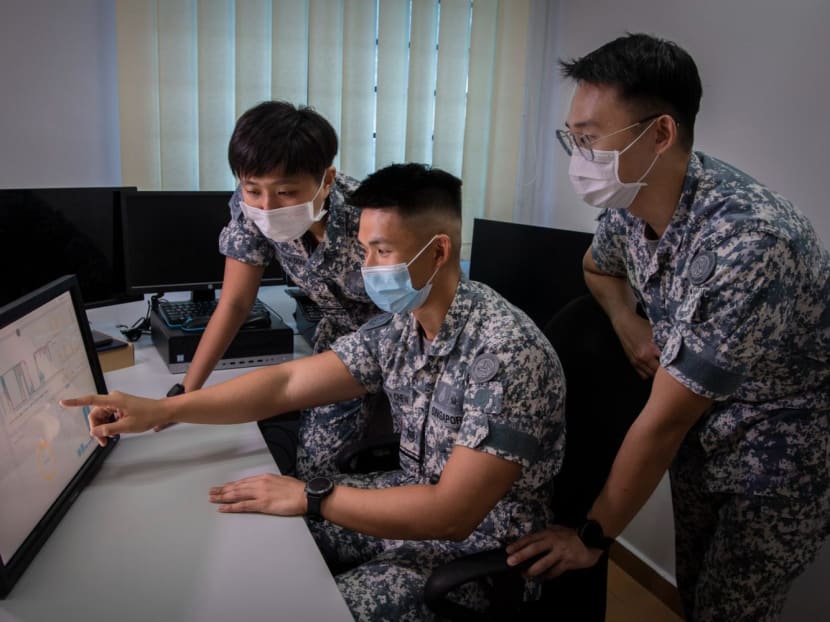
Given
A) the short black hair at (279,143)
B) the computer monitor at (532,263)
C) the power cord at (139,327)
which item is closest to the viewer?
the short black hair at (279,143)

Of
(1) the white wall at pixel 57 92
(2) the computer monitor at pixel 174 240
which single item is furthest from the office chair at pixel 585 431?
(1) the white wall at pixel 57 92

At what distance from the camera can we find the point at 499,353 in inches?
46.4

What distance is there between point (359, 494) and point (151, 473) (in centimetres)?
44

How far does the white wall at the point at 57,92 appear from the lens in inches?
83.0

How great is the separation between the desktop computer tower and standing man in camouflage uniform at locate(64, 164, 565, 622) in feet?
1.58

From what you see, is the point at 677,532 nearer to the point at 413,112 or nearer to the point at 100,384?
the point at 100,384

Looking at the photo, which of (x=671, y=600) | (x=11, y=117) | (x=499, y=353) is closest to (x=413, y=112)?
(x=11, y=117)

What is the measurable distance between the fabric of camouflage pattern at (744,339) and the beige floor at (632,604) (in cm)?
79

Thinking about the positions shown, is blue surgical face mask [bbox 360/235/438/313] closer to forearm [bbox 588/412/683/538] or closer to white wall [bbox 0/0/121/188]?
forearm [bbox 588/412/683/538]

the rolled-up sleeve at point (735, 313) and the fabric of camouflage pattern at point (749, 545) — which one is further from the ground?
the rolled-up sleeve at point (735, 313)

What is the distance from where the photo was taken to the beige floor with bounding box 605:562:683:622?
7.00 ft

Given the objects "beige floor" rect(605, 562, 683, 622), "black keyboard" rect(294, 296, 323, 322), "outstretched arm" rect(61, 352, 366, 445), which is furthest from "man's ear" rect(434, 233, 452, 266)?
"beige floor" rect(605, 562, 683, 622)

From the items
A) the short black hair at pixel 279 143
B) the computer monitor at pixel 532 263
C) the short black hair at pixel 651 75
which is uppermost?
the short black hair at pixel 651 75

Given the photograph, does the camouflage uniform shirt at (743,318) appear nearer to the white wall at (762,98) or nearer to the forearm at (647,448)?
the forearm at (647,448)
